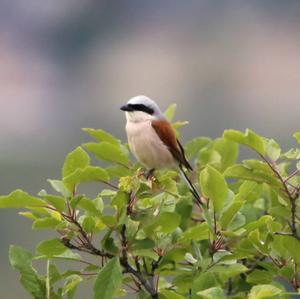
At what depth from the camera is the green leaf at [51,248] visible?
2131 millimetres

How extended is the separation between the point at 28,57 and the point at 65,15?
16.7 feet

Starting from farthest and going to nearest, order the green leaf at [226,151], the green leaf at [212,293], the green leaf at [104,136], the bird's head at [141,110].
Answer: the bird's head at [141,110] < the green leaf at [226,151] < the green leaf at [104,136] < the green leaf at [212,293]

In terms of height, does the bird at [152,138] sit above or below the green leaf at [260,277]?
above

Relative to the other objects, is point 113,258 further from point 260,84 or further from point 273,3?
point 273,3

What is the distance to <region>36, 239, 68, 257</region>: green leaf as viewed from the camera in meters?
→ 2.13

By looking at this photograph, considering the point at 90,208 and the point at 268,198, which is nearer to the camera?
the point at 90,208

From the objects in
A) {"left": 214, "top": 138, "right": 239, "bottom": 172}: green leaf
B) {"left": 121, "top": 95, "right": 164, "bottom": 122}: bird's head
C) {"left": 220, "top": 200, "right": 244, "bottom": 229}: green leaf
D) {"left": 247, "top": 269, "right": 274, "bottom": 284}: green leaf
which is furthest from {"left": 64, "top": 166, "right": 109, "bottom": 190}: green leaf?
{"left": 121, "top": 95, "right": 164, "bottom": 122}: bird's head

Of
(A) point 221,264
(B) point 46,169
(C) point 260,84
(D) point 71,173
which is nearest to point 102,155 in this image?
(D) point 71,173

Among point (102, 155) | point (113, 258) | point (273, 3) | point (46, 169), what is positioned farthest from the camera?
point (273, 3)

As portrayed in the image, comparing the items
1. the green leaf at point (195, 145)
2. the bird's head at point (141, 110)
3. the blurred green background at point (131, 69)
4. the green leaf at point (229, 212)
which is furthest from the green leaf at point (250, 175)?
the blurred green background at point (131, 69)

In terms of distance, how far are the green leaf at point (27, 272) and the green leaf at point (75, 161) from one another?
171 mm

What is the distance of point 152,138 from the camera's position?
122 inches

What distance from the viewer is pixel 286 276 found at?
2166 mm

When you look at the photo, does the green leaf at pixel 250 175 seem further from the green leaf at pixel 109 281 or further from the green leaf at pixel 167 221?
the green leaf at pixel 109 281
